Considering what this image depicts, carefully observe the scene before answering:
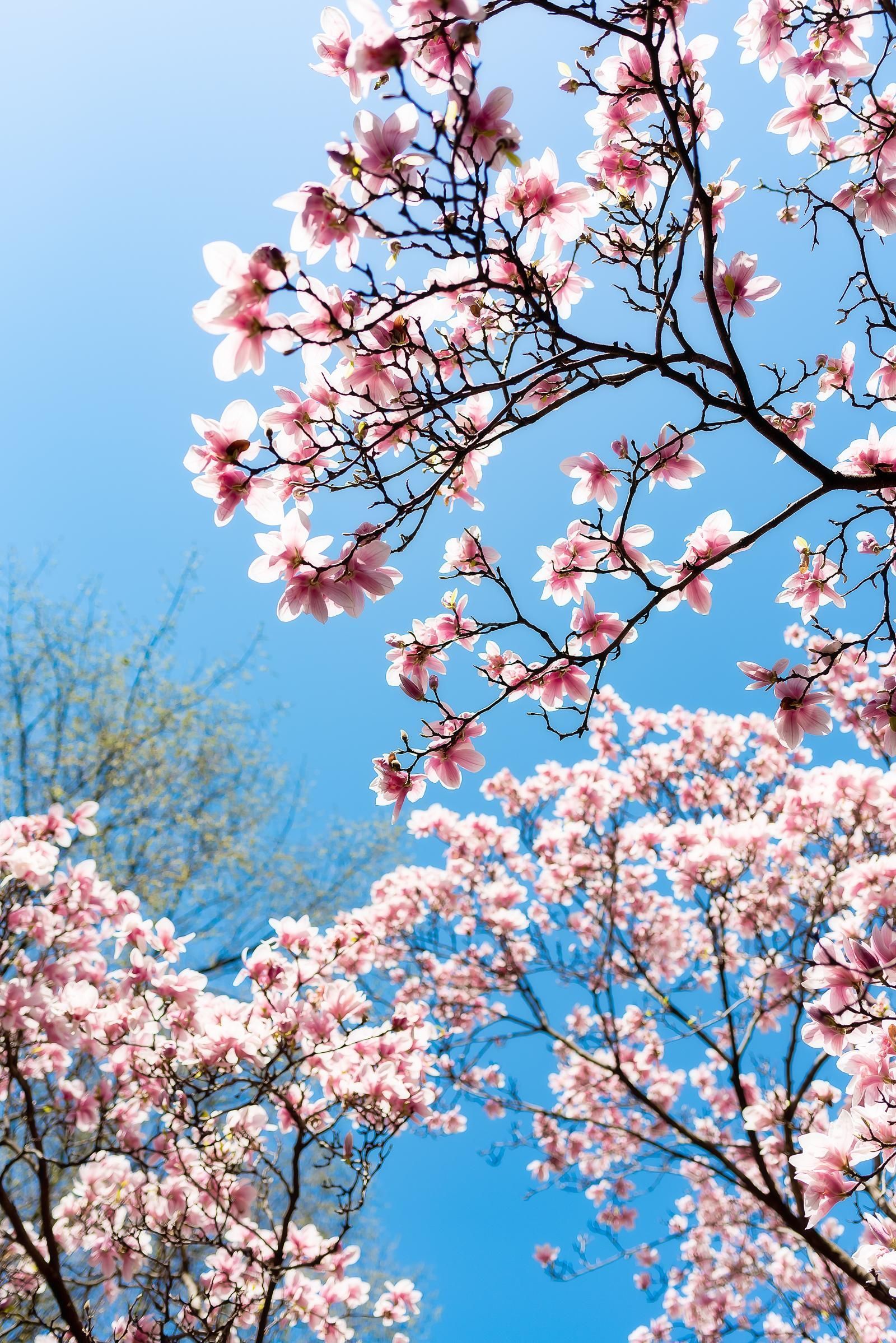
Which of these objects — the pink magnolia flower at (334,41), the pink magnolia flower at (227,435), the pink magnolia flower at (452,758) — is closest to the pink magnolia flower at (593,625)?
the pink magnolia flower at (452,758)

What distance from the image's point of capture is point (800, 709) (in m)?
2.07

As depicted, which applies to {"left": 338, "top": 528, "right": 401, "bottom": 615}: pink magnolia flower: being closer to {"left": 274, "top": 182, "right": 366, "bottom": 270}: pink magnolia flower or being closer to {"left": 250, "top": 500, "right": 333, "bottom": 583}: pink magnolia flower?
{"left": 250, "top": 500, "right": 333, "bottom": 583}: pink magnolia flower

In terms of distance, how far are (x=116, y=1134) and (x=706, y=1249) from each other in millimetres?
7576

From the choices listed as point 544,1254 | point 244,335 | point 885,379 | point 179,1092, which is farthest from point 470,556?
point 544,1254

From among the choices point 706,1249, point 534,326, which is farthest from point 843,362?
point 706,1249

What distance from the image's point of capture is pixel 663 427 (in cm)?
224

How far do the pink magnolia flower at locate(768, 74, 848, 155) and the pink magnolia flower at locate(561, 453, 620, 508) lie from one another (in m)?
1.32

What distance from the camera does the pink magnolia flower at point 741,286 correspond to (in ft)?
6.60

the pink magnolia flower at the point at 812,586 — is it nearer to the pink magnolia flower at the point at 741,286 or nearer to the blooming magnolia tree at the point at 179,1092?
the pink magnolia flower at the point at 741,286

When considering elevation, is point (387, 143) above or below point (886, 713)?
above

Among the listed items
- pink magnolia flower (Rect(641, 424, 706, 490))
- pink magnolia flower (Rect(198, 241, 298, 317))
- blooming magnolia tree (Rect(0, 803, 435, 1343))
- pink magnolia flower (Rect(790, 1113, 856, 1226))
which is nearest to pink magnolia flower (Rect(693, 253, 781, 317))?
pink magnolia flower (Rect(641, 424, 706, 490))

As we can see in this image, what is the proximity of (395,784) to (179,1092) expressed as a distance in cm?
219

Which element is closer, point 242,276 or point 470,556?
point 242,276

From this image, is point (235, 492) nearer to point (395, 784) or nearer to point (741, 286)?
point (395, 784)
